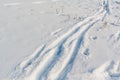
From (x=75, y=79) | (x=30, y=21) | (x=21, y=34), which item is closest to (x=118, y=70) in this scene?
(x=75, y=79)

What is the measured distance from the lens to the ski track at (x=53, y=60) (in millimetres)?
3799

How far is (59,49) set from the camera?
4.54 metres

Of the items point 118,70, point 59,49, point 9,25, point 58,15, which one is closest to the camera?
point 118,70

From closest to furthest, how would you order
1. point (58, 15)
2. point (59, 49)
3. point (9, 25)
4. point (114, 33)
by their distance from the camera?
1. point (59, 49)
2. point (114, 33)
3. point (9, 25)
4. point (58, 15)

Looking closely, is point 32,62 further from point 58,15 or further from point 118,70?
point 58,15

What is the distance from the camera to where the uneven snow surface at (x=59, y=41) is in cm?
389

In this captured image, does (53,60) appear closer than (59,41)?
Yes

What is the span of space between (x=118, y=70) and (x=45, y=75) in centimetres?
120

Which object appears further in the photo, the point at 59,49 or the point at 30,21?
the point at 30,21

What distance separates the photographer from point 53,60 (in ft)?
13.7

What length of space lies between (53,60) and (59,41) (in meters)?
0.75

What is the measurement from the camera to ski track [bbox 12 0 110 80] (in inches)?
150

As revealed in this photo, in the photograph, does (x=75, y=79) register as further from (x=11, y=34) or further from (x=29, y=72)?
(x=11, y=34)

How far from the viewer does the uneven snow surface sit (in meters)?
3.89
